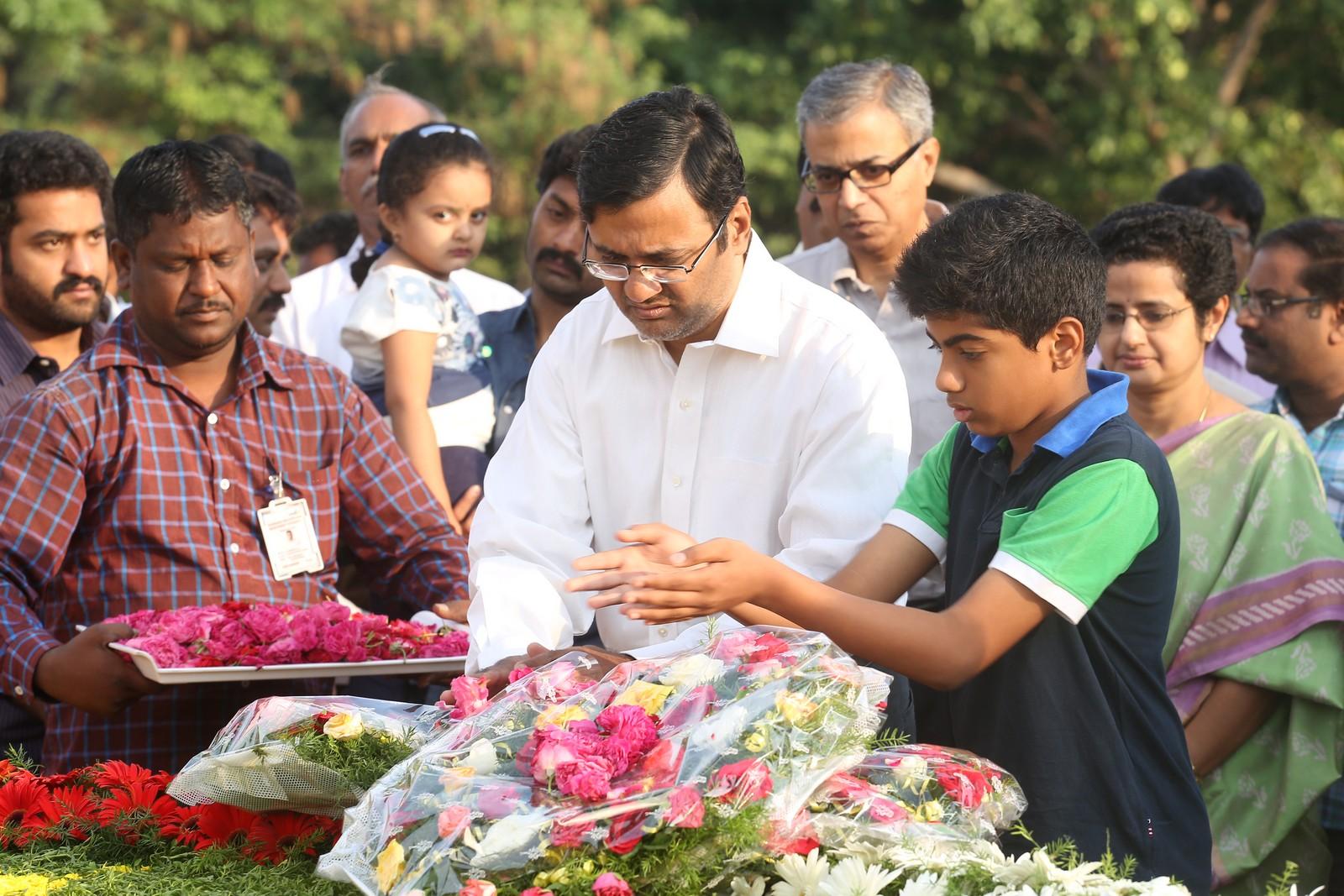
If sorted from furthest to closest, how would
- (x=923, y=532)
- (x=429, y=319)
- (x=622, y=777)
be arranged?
(x=429, y=319)
(x=923, y=532)
(x=622, y=777)

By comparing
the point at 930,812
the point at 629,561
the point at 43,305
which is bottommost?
the point at 930,812

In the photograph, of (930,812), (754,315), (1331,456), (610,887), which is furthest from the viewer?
(1331,456)

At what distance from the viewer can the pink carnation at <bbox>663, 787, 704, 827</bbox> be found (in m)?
2.11

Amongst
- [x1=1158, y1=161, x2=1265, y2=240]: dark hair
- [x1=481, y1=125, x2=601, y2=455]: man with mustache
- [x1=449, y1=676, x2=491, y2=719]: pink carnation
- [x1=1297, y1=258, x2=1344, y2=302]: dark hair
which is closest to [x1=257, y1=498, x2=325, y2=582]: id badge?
[x1=481, y1=125, x2=601, y2=455]: man with mustache

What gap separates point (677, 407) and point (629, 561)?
31.8 inches

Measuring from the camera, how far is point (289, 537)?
3.98 metres

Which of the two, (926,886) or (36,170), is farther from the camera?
(36,170)

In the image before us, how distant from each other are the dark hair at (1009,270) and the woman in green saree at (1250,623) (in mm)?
1050

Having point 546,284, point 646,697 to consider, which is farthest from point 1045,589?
point 546,284

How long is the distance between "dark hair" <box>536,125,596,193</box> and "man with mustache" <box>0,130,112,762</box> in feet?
4.50

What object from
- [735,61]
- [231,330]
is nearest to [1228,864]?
[231,330]

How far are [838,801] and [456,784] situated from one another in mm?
545

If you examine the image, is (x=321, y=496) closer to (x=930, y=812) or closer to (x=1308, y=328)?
(x=930, y=812)

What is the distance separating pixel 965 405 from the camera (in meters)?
2.86
